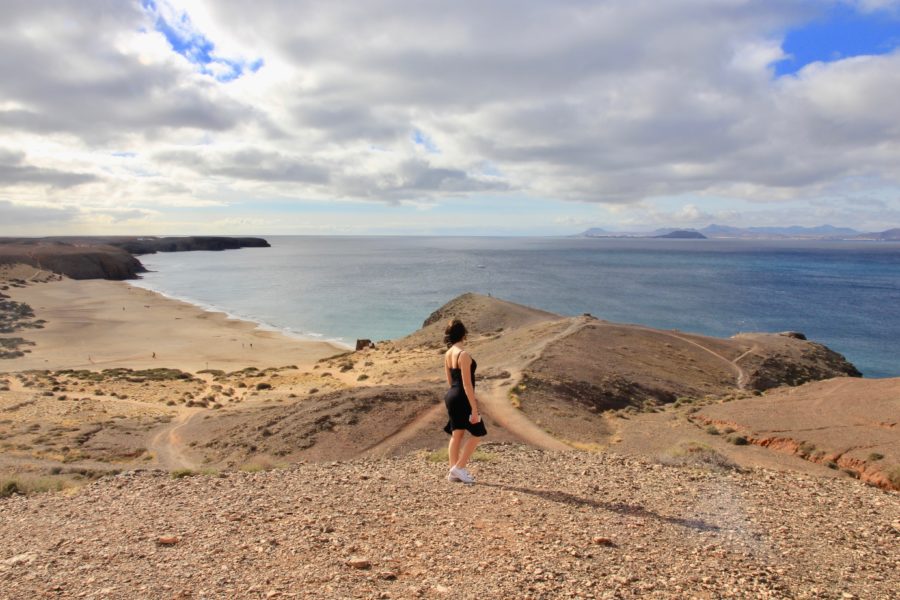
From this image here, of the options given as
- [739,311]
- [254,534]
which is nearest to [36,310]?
[254,534]

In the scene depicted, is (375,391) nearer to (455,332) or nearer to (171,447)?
(171,447)

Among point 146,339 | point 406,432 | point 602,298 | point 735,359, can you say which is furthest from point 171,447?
point 602,298

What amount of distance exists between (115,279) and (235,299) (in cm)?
4612

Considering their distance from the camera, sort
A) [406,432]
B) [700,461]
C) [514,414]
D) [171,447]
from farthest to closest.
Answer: [514,414] < [171,447] < [406,432] < [700,461]

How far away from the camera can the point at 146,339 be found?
5169cm

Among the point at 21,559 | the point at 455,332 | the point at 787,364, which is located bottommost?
the point at 787,364

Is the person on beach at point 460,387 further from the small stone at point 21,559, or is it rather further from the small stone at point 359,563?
the small stone at point 21,559

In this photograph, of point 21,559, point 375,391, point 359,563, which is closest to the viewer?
point 359,563

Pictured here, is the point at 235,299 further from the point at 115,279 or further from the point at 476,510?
the point at 476,510

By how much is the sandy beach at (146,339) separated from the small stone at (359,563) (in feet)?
117

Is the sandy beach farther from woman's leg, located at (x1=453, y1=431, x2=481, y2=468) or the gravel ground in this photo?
woman's leg, located at (x1=453, y1=431, x2=481, y2=468)

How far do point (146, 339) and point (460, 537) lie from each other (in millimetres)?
52627

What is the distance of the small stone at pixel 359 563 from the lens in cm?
585

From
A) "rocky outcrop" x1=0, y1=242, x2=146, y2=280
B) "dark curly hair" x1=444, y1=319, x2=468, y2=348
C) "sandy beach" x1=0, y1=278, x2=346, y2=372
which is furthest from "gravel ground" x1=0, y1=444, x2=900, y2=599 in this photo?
"rocky outcrop" x1=0, y1=242, x2=146, y2=280
